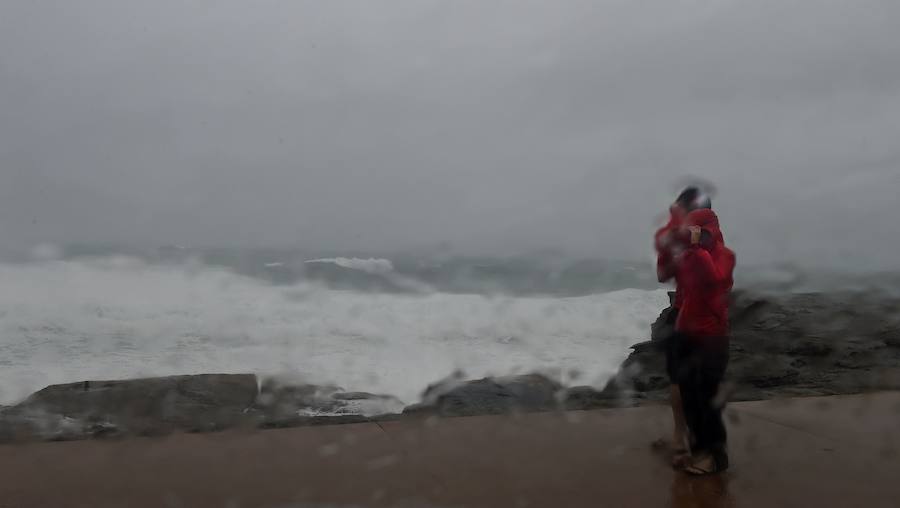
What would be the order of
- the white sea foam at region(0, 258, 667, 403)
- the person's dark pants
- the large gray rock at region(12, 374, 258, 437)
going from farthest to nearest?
1. the white sea foam at region(0, 258, 667, 403)
2. the large gray rock at region(12, 374, 258, 437)
3. the person's dark pants

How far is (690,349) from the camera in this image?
3.56 meters

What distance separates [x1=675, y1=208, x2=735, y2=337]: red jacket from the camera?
11.1ft

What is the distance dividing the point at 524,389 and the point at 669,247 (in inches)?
105

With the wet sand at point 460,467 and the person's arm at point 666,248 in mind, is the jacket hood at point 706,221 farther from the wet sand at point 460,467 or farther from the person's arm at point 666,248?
the wet sand at point 460,467

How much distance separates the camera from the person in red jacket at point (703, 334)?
→ 11.2 ft

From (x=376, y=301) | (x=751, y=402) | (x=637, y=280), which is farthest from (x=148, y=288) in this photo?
(x=751, y=402)

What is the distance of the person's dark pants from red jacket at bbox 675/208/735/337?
0.07m

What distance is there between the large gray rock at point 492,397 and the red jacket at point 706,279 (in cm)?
201

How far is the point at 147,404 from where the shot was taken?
524cm

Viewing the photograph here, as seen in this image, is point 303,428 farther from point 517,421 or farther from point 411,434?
point 517,421

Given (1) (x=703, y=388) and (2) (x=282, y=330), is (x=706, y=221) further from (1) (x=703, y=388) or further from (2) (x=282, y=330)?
(2) (x=282, y=330)

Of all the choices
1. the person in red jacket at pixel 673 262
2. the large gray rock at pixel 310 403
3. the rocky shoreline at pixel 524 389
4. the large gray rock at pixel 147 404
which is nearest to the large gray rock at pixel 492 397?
the rocky shoreline at pixel 524 389

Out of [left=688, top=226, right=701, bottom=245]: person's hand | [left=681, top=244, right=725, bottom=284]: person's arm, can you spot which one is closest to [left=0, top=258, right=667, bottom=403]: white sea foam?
[left=681, top=244, right=725, bottom=284]: person's arm

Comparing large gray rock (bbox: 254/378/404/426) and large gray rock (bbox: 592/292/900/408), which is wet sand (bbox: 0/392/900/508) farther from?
large gray rock (bbox: 592/292/900/408)
